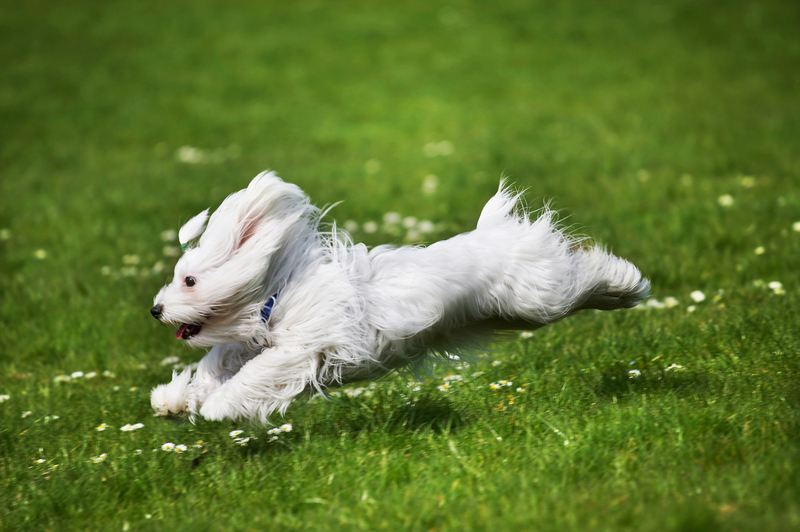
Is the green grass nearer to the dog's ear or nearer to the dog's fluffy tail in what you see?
the dog's fluffy tail

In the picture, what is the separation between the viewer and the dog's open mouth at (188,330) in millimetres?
3674

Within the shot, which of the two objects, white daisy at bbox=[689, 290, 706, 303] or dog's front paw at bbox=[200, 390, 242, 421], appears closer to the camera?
dog's front paw at bbox=[200, 390, 242, 421]

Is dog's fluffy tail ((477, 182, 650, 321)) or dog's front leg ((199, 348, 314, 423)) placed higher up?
dog's fluffy tail ((477, 182, 650, 321))

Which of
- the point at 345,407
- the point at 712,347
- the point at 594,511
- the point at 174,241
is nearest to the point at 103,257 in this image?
the point at 174,241

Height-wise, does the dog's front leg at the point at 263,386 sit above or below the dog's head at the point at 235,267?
below

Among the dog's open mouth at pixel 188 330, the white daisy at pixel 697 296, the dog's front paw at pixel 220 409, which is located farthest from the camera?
the white daisy at pixel 697 296

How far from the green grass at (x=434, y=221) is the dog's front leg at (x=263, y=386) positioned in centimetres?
33

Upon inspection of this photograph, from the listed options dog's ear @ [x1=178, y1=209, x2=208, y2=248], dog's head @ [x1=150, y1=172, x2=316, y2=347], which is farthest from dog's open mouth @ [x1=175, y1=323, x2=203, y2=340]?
dog's ear @ [x1=178, y1=209, x2=208, y2=248]

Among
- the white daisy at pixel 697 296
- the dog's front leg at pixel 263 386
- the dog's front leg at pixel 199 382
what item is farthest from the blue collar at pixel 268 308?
the white daisy at pixel 697 296

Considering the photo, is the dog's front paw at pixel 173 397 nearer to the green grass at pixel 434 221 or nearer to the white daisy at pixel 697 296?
the green grass at pixel 434 221

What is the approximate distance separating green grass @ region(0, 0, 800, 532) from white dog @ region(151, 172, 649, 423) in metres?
0.36

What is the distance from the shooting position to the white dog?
360 cm

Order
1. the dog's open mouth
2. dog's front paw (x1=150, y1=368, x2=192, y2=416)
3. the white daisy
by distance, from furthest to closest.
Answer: the white daisy < dog's front paw (x1=150, y1=368, x2=192, y2=416) < the dog's open mouth

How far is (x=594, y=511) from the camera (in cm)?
294
